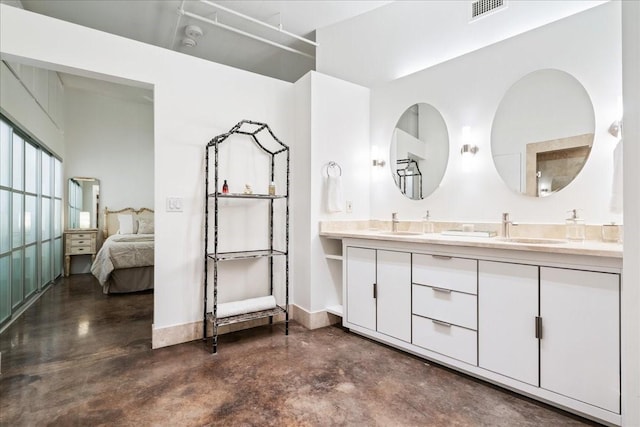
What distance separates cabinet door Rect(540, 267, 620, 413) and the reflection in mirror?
699 cm

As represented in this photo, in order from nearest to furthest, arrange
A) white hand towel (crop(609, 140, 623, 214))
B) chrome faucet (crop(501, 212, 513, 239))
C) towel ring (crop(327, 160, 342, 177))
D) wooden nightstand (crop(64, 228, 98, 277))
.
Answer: white hand towel (crop(609, 140, 623, 214)), chrome faucet (crop(501, 212, 513, 239)), towel ring (crop(327, 160, 342, 177)), wooden nightstand (crop(64, 228, 98, 277))

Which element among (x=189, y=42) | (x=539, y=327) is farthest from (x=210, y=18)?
(x=539, y=327)

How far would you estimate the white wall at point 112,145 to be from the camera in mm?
5910

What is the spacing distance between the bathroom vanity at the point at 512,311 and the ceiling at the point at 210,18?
7.81 ft

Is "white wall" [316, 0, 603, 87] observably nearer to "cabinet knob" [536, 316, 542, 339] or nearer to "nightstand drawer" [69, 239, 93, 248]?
"cabinet knob" [536, 316, 542, 339]

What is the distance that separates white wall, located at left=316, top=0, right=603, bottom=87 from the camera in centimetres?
236

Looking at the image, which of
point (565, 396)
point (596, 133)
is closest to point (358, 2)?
point (596, 133)

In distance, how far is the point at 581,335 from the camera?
1615 mm

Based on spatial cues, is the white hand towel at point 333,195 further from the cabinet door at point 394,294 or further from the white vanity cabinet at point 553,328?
the white vanity cabinet at point 553,328

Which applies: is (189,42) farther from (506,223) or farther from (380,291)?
(506,223)

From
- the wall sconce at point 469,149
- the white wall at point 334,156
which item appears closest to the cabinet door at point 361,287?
the white wall at point 334,156

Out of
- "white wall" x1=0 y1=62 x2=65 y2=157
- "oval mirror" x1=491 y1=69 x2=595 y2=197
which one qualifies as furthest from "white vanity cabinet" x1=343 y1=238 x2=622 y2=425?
"white wall" x1=0 y1=62 x2=65 y2=157

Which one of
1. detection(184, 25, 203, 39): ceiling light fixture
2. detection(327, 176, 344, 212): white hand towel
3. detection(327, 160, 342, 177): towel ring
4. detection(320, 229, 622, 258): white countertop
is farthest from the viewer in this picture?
detection(184, 25, 203, 39): ceiling light fixture

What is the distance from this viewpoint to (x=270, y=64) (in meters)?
4.53
